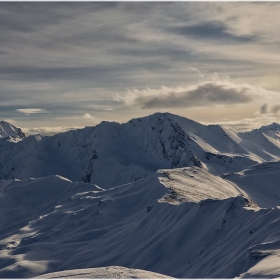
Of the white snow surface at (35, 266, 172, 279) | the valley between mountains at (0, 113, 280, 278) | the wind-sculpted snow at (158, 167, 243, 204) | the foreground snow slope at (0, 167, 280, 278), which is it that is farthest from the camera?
the wind-sculpted snow at (158, 167, 243, 204)

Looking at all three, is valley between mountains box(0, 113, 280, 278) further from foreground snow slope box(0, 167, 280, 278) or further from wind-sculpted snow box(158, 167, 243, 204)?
wind-sculpted snow box(158, 167, 243, 204)

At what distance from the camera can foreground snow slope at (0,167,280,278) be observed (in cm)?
8650

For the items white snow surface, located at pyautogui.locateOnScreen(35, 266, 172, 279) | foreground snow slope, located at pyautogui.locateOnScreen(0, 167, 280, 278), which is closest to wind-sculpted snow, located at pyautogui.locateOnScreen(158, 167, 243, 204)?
foreground snow slope, located at pyautogui.locateOnScreen(0, 167, 280, 278)

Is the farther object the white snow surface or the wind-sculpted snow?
the wind-sculpted snow

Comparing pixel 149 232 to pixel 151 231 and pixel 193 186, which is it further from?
pixel 193 186

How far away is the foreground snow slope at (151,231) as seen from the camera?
86.5m

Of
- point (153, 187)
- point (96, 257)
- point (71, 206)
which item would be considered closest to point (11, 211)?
point (71, 206)

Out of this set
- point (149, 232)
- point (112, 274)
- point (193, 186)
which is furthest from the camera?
point (193, 186)

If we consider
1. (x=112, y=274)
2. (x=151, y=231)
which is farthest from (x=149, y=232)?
(x=112, y=274)

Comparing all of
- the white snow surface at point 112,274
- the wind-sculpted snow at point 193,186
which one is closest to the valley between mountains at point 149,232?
the white snow surface at point 112,274

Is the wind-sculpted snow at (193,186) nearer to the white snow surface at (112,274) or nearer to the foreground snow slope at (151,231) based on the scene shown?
the foreground snow slope at (151,231)

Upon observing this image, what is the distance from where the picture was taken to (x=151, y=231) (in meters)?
117

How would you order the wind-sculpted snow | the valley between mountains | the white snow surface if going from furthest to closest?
the wind-sculpted snow < the valley between mountains < the white snow surface

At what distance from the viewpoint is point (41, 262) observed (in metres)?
117
